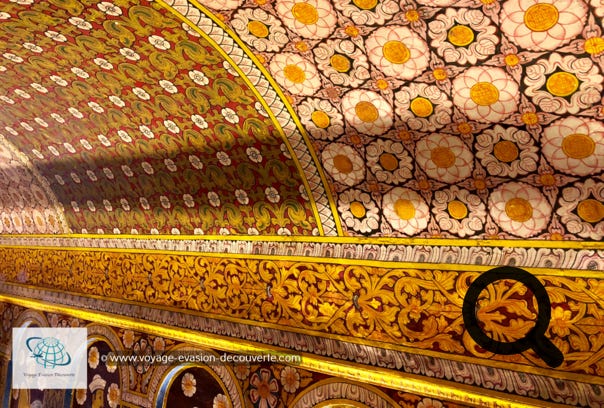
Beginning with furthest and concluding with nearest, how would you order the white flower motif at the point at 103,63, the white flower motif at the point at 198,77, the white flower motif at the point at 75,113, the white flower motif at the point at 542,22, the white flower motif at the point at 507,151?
1. the white flower motif at the point at 75,113
2. the white flower motif at the point at 103,63
3. the white flower motif at the point at 198,77
4. the white flower motif at the point at 507,151
5. the white flower motif at the point at 542,22

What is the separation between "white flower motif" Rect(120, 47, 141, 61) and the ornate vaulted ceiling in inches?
0.4

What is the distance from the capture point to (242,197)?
383cm

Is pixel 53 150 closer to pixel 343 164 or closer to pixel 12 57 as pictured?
pixel 12 57

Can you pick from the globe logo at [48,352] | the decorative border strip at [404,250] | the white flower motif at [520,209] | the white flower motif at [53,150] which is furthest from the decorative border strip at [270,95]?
the globe logo at [48,352]

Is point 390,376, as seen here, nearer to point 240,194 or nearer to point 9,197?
point 240,194

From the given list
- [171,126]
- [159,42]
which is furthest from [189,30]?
[171,126]

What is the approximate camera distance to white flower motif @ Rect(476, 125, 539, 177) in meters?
2.47

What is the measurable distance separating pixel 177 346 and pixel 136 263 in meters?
0.95

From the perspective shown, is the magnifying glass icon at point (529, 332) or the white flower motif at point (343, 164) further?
the white flower motif at point (343, 164)

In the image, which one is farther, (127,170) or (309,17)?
(127,170)

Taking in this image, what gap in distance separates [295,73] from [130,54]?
1132mm

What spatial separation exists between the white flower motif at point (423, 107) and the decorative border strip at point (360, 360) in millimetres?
1299

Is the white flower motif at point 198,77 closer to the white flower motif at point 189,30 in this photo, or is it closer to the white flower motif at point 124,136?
the white flower motif at point 189,30

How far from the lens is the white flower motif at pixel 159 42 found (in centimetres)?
300
